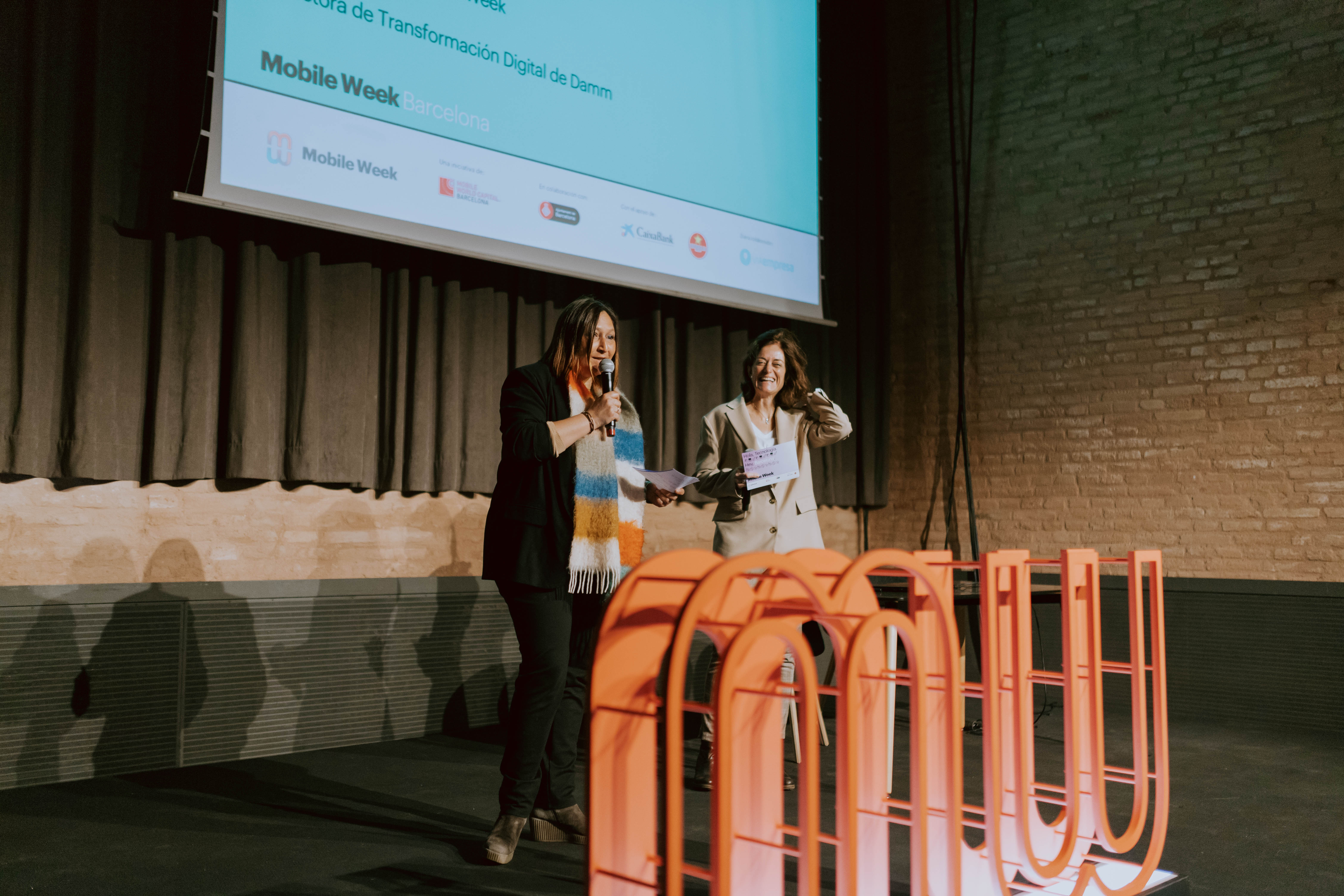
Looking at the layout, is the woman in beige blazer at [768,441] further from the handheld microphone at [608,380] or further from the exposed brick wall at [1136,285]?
the exposed brick wall at [1136,285]

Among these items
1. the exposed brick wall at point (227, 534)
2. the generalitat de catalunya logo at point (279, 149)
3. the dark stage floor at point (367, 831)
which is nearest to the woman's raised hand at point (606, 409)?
the dark stage floor at point (367, 831)

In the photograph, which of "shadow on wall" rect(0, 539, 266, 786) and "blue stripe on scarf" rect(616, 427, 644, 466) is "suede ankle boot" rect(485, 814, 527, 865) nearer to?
"blue stripe on scarf" rect(616, 427, 644, 466)

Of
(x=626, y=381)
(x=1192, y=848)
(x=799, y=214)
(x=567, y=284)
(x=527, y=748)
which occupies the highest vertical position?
(x=799, y=214)

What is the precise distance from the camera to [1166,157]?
17.0ft

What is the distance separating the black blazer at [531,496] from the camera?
7.84 ft

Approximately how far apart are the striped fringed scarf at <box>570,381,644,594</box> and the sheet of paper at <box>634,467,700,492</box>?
0.05m

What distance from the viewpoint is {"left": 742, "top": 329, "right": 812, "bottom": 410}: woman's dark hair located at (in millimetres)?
3424

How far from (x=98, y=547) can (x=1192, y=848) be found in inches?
134

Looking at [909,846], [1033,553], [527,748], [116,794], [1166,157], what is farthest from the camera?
[1033,553]

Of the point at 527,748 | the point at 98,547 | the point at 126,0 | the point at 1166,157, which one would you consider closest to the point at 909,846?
the point at 527,748

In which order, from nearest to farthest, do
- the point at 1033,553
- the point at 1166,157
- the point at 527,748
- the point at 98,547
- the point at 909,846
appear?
the point at 527,748, the point at 909,846, the point at 98,547, the point at 1166,157, the point at 1033,553

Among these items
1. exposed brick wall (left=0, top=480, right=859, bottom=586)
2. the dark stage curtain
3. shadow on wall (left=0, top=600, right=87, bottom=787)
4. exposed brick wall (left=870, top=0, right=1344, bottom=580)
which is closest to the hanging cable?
exposed brick wall (left=870, top=0, right=1344, bottom=580)

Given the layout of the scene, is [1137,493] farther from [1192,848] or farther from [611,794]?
[611,794]

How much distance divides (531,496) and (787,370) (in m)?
1.32
